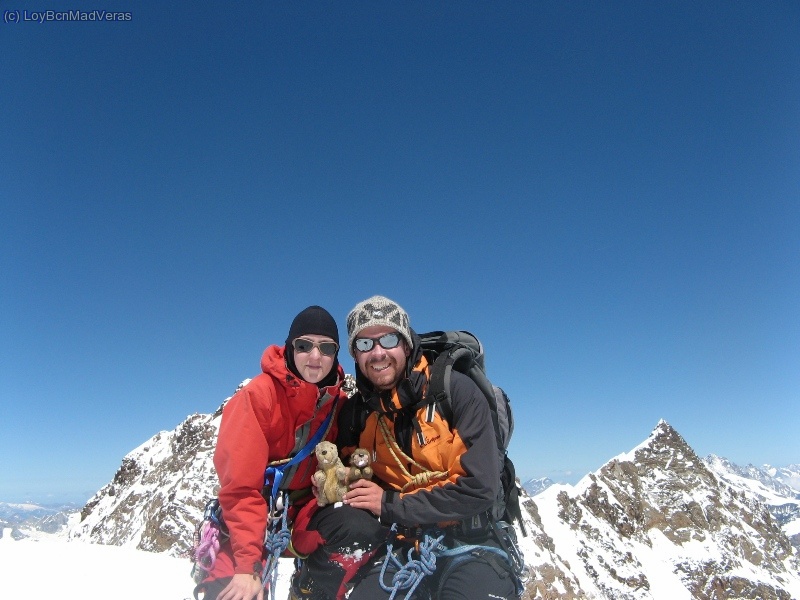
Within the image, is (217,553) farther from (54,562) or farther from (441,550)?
(54,562)

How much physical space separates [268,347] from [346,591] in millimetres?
2636

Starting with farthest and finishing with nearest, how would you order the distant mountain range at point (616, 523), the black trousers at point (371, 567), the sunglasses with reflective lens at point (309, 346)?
the distant mountain range at point (616, 523) → the sunglasses with reflective lens at point (309, 346) → the black trousers at point (371, 567)

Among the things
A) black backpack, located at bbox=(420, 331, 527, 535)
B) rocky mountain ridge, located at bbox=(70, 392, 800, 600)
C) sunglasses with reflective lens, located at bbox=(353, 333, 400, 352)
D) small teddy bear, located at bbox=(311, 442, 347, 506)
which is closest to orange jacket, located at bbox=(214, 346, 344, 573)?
small teddy bear, located at bbox=(311, 442, 347, 506)

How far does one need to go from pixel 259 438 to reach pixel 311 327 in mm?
1284

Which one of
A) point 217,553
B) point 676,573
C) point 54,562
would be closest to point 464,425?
point 217,553

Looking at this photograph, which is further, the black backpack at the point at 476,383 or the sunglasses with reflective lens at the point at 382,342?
the sunglasses with reflective lens at the point at 382,342

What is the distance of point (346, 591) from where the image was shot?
496 cm

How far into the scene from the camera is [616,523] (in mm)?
79125

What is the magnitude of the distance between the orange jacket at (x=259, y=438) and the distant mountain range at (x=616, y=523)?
4651cm

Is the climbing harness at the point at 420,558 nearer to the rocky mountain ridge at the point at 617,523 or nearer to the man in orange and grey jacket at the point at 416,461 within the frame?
the man in orange and grey jacket at the point at 416,461

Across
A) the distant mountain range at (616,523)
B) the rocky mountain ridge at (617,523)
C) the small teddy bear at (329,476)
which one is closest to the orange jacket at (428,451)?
the small teddy bear at (329,476)

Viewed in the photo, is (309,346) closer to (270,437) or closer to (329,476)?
(270,437)

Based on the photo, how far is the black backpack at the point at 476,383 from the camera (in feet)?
16.6

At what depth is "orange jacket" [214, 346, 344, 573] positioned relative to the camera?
475 cm
